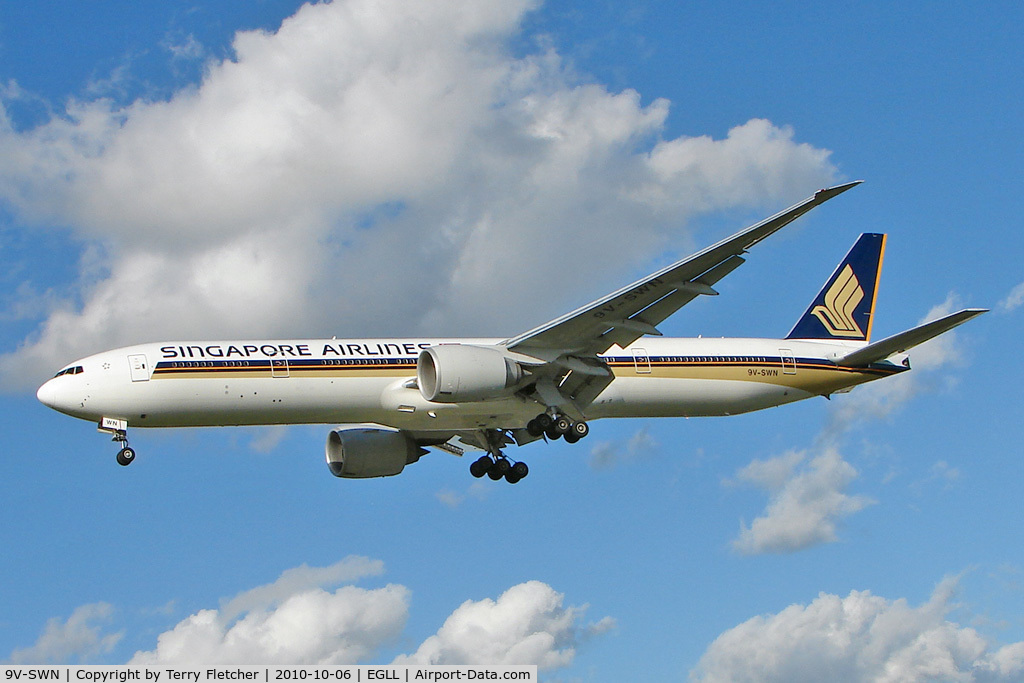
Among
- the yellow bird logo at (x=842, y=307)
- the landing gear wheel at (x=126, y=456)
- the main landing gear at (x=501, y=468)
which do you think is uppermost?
the yellow bird logo at (x=842, y=307)

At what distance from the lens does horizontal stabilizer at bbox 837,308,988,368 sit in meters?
32.6

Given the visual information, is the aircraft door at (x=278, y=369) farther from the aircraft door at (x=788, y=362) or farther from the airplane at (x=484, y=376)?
the aircraft door at (x=788, y=362)

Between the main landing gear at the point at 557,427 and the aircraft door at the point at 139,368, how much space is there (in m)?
10.6

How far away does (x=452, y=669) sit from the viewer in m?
24.3

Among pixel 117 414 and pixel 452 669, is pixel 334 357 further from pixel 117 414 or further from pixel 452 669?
pixel 452 669

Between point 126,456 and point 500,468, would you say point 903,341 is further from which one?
point 126,456

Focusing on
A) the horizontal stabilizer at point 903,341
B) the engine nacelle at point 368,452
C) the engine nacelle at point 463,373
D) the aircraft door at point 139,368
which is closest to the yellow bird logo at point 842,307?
the horizontal stabilizer at point 903,341

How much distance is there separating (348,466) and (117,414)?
9078 millimetres

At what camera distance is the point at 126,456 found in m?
33.1

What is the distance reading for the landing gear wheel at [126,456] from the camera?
33.0m

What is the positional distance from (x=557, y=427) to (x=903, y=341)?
10.8 metres

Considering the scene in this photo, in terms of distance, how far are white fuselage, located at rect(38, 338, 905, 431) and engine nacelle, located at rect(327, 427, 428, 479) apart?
4646 millimetres

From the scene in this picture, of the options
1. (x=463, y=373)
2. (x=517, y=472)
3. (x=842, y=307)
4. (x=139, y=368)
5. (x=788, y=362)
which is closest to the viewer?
(x=463, y=373)

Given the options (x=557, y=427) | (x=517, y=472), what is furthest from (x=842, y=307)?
(x=557, y=427)
